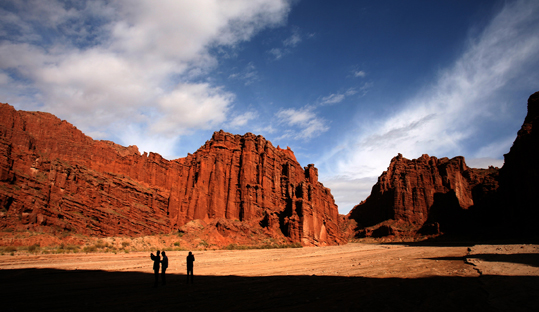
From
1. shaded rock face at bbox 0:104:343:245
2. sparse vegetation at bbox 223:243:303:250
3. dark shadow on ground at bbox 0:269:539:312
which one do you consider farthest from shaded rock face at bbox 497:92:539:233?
dark shadow on ground at bbox 0:269:539:312

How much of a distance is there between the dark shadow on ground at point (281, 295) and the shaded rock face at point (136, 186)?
31.4m

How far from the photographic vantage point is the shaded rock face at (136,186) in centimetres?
4022

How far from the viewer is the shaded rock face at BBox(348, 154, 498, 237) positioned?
324 feet

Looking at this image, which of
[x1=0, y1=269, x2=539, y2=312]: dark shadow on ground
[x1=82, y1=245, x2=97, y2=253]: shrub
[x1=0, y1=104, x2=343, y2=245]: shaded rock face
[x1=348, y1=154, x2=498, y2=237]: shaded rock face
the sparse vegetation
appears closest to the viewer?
[x1=0, y1=269, x2=539, y2=312]: dark shadow on ground

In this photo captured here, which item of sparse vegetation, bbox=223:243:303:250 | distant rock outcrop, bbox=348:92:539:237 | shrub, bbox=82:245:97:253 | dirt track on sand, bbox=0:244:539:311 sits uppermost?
distant rock outcrop, bbox=348:92:539:237

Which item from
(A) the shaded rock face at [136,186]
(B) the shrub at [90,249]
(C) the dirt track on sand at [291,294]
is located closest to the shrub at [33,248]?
(B) the shrub at [90,249]

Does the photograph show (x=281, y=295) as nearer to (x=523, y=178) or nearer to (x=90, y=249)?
(x=90, y=249)

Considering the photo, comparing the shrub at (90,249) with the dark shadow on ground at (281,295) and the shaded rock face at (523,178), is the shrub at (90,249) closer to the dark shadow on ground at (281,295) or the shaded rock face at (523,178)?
the dark shadow on ground at (281,295)

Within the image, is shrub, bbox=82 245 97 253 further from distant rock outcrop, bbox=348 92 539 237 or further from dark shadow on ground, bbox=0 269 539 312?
distant rock outcrop, bbox=348 92 539 237

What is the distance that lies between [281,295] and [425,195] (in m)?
117

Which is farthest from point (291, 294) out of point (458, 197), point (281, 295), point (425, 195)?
point (458, 197)

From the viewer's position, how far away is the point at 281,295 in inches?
412

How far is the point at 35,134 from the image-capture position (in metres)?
48.8

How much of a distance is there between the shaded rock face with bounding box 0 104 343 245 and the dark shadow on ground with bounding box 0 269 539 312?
Result: 3143 centimetres
